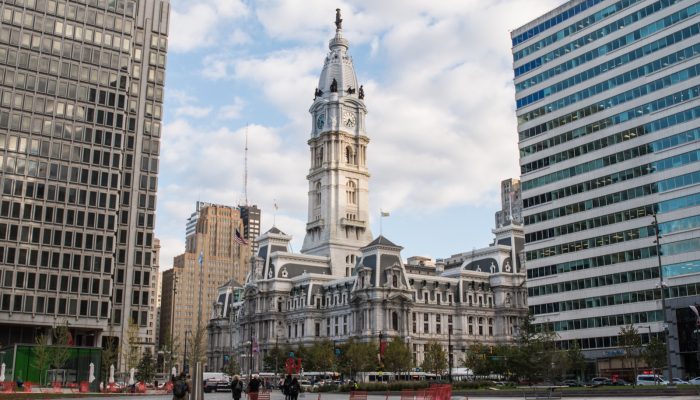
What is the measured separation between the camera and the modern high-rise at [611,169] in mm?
80375

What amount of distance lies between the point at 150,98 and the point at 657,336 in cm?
7492

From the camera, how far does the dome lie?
19212 cm

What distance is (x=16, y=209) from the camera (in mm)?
90438

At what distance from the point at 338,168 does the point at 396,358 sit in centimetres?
7448

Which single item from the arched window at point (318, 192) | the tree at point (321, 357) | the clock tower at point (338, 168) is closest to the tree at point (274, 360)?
the tree at point (321, 357)

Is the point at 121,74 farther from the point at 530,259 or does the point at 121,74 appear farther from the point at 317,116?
the point at 317,116

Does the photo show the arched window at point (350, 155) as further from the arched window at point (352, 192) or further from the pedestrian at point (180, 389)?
the pedestrian at point (180, 389)

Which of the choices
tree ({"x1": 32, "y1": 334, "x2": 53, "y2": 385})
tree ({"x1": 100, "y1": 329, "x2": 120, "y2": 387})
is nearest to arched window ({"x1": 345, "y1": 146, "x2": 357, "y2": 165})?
tree ({"x1": 100, "y1": 329, "x2": 120, "y2": 387})

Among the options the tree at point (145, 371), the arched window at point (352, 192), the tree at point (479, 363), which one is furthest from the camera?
the arched window at point (352, 192)

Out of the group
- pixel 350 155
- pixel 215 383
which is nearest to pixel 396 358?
pixel 215 383

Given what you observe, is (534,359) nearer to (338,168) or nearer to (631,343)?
(631,343)

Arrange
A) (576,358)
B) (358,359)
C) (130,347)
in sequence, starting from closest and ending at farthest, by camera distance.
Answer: (576,358) < (130,347) < (358,359)

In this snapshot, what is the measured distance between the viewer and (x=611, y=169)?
88750 mm

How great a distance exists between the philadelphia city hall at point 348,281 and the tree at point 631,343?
4887 centimetres
